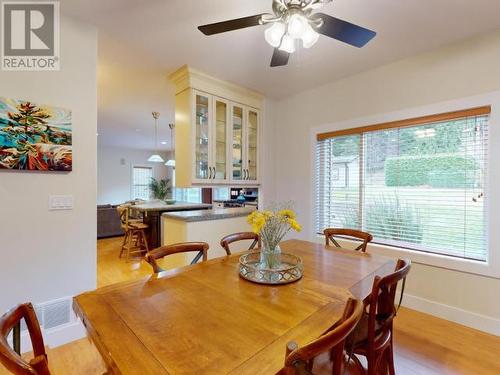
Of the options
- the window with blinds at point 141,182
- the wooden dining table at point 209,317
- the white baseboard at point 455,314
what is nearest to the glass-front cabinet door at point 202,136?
the wooden dining table at point 209,317

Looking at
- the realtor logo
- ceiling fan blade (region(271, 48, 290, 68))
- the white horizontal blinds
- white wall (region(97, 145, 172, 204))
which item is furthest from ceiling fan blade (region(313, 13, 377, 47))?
white wall (region(97, 145, 172, 204))

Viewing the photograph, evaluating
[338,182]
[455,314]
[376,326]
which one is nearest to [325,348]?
[376,326]

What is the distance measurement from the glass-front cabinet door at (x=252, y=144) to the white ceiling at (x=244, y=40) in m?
0.38

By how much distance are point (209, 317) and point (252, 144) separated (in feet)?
9.56

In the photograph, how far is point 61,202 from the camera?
1973 mm

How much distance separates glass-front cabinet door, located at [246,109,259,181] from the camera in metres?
3.58

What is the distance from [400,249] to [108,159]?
909cm

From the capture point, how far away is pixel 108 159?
28.7ft

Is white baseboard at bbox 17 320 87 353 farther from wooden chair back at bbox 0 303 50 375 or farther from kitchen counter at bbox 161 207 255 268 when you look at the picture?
wooden chair back at bbox 0 303 50 375

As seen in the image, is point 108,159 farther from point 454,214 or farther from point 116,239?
point 454,214

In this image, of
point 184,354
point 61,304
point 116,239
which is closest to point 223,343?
point 184,354

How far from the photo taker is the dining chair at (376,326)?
1.12 metres

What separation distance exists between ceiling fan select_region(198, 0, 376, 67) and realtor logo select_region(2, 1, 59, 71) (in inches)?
52.1

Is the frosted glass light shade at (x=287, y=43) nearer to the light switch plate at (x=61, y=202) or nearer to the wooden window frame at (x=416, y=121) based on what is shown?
the wooden window frame at (x=416, y=121)
